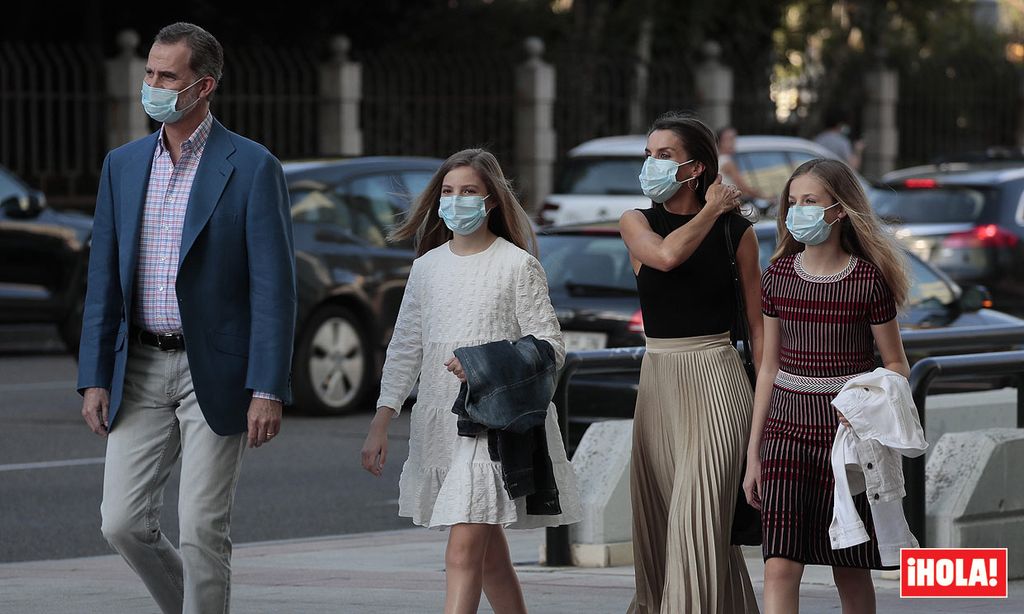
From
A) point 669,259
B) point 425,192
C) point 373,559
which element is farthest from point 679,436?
point 373,559

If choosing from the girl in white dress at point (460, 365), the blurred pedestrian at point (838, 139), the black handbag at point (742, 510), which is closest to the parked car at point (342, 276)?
the girl in white dress at point (460, 365)

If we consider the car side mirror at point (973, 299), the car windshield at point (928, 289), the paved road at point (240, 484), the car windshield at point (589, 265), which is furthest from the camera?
the car windshield at point (928, 289)

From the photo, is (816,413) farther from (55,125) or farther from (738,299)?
(55,125)

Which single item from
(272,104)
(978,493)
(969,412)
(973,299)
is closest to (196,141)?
(978,493)

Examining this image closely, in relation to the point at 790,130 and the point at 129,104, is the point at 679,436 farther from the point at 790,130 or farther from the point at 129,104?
the point at 790,130

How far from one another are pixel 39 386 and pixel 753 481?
10.3 m

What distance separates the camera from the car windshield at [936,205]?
1680 centimetres

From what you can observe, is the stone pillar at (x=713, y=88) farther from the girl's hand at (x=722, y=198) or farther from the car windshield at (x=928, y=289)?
the girl's hand at (x=722, y=198)

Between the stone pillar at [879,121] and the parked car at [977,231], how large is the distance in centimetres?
1617

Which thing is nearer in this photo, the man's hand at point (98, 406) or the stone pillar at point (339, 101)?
the man's hand at point (98, 406)

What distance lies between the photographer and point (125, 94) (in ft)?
79.9

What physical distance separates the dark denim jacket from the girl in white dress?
4 cm

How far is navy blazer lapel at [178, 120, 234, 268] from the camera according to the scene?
5227mm

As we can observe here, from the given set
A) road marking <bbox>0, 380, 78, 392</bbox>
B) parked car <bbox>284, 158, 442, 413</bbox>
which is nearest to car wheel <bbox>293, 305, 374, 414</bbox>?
parked car <bbox>284, 158, 442, 413</bbox>
